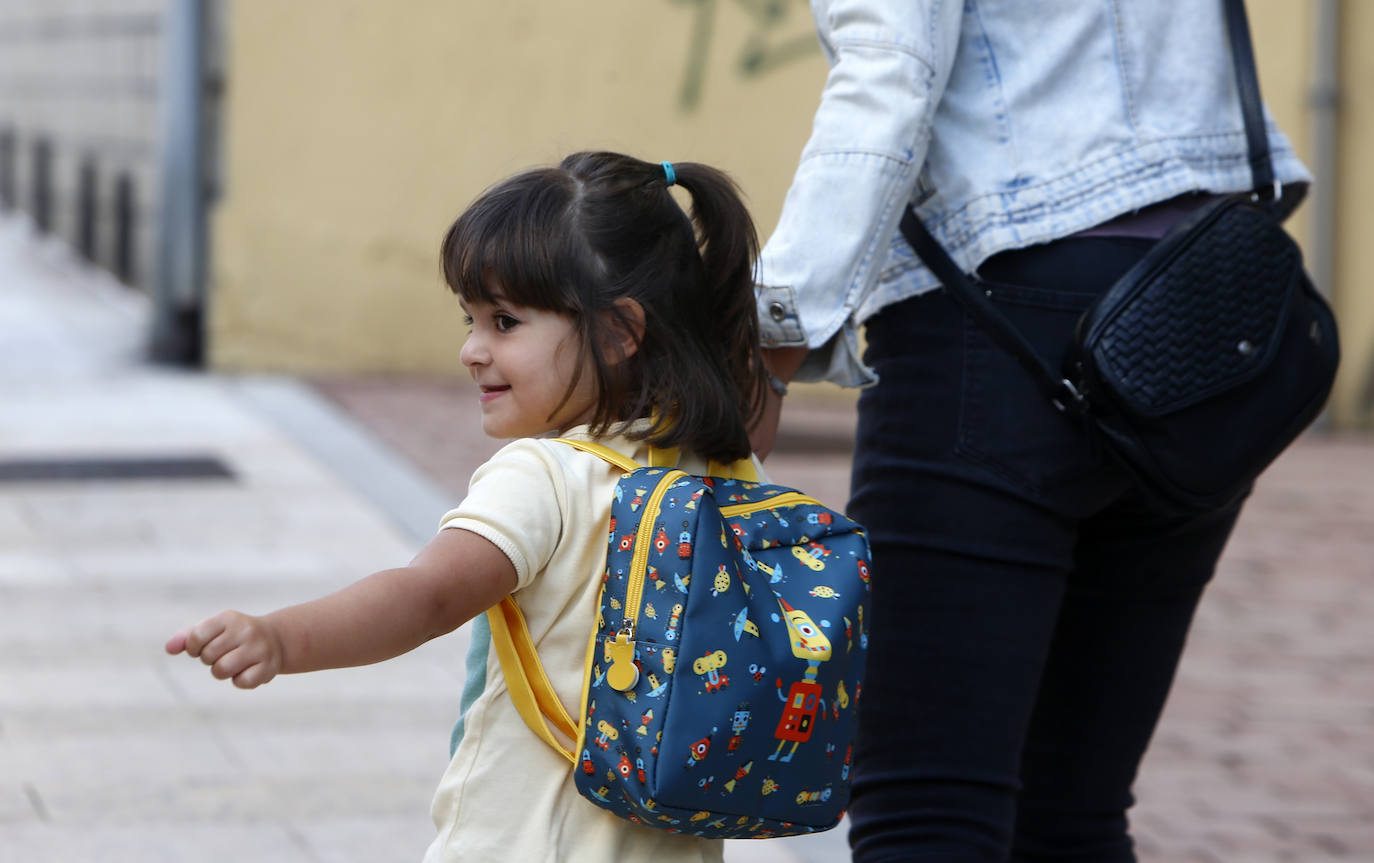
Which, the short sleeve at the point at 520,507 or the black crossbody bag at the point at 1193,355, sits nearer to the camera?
the short sleeve at the point at 520,507

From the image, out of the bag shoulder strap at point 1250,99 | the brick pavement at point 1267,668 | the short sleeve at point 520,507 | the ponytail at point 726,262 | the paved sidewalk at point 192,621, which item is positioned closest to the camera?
the short sleeve at point 520,507

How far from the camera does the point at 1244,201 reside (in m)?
2.04

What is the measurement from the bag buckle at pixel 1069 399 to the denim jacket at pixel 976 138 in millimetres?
160

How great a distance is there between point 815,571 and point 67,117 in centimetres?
1313

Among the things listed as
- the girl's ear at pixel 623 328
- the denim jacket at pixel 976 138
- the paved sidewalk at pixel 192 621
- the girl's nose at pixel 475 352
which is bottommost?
the paved sidewalk at pixel 192 621

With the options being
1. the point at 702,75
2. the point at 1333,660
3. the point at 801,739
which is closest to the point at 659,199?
the point at 801,739

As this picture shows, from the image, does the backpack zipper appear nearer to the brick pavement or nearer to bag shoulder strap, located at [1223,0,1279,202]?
bag shoulder strap, located at [1223,0,1279,202]

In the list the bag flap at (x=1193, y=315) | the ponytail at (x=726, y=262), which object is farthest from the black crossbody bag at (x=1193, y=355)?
the ponytail at (x=726, y=262)

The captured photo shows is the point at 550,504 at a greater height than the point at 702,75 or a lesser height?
greater

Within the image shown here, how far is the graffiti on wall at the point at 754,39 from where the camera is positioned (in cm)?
883

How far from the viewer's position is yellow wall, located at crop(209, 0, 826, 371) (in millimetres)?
8773

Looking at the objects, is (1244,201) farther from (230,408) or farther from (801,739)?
(230,408)

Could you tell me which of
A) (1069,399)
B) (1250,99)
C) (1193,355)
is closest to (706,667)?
(1069,399)

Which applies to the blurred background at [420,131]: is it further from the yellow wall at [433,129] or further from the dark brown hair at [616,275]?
the dark brown hair at [616,275]
